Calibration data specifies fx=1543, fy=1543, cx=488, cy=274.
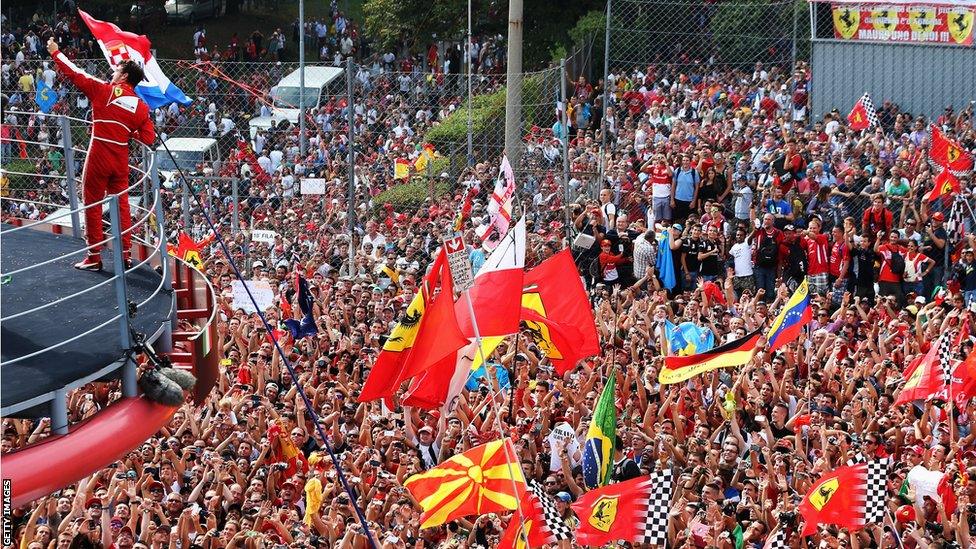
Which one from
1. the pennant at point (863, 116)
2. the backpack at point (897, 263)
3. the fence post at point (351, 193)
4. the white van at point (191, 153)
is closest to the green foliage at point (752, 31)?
the pennant at point (863, 116)

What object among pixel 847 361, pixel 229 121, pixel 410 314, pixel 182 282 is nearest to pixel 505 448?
pixel 410 314

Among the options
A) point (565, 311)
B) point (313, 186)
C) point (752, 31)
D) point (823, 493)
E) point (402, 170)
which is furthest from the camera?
point (752, 31)

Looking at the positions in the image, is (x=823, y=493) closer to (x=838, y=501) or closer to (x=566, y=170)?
(x=838, y=501)

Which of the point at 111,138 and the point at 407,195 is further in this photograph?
the point at 407,195

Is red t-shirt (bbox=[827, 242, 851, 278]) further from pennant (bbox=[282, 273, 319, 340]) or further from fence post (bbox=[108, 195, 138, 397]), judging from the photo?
fence post (bbox=[108, 195, 138, 397])

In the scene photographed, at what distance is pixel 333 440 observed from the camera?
14164 mm

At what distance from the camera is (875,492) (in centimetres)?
1142

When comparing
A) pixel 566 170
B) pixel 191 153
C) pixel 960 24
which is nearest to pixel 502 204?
pixel 566 170

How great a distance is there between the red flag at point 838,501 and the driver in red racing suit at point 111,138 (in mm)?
5631

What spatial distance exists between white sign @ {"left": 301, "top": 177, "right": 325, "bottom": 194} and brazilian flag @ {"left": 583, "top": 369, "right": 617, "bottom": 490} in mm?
9642

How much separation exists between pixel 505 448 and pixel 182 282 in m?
3.47

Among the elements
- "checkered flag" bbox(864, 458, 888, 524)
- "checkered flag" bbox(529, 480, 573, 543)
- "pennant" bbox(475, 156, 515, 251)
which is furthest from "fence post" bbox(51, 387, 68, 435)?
"pennant" bbox(475, 156, 515, 251)

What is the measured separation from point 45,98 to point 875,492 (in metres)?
21.5

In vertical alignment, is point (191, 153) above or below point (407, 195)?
above
